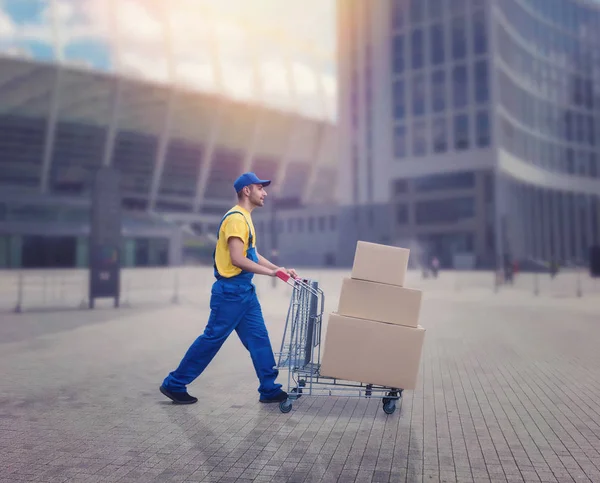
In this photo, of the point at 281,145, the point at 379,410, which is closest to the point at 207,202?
the point at 281,145

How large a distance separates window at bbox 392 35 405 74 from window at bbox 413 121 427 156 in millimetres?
6532

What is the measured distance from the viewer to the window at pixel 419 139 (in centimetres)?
6091

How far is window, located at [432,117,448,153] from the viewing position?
5931cm

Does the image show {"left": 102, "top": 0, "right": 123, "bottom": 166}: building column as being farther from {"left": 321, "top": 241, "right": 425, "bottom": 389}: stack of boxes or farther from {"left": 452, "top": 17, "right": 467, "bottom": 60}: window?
{"left": 321, "top": 241, "right": 425, "bottom": 389}: stack of boxes

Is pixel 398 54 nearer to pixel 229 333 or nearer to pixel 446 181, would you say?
pixel 446 181

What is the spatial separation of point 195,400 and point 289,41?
73.1 m

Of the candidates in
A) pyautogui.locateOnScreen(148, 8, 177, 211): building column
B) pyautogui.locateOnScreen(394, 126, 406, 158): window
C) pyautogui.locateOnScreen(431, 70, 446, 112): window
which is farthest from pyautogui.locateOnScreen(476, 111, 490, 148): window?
pyautogui.locateOnScreen(148, 8, 177, 211): building column

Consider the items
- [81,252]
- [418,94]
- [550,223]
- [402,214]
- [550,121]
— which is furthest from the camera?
[550,121]

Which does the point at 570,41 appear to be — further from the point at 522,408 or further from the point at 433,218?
the point at 522,408

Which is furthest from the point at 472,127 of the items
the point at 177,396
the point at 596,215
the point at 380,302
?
the point at 177,396

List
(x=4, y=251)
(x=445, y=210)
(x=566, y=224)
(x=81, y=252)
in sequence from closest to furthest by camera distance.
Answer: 1. (x=4, y=251)
2. (x=81, y=252)
3. (x=445, y=210)
4. (x=566, y=224)

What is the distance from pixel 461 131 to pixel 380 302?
56.5m

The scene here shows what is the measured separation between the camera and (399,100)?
63531mm

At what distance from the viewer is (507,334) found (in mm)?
11055
